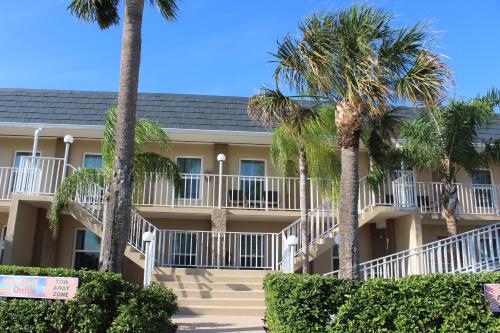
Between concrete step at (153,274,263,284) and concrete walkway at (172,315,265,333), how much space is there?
1.47 metres

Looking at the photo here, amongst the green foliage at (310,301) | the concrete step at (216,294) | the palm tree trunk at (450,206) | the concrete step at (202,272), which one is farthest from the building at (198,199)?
the green foliage at (310,301)

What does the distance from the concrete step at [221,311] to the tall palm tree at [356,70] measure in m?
4.04

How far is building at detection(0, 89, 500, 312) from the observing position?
43.2ft

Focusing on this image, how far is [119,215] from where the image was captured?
7871mm

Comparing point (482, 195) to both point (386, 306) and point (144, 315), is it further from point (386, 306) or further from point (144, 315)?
point (144, 315)

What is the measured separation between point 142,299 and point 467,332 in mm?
4965

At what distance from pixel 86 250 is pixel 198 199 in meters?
4.13

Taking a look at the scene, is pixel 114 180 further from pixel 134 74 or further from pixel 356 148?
pixel 356 148

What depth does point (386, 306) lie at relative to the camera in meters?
6.64

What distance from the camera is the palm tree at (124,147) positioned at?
780 centimetres

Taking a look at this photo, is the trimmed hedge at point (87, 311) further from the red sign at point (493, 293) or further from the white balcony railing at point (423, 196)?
the white balcony railing at point (423, 196)

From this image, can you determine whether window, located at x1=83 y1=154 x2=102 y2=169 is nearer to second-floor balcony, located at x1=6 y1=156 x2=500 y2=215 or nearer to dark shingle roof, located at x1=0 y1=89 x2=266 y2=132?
second-floor balcony, located at x1=6 y1=156 x2=500 y2=215

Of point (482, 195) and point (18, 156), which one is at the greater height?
point (18, 156)

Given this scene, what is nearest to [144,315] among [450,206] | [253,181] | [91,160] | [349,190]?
[349,190]
